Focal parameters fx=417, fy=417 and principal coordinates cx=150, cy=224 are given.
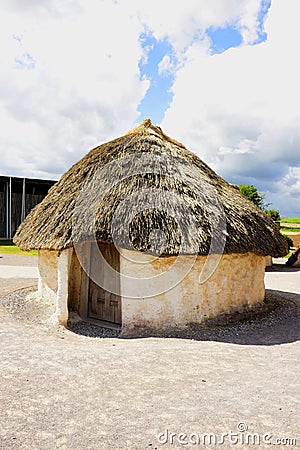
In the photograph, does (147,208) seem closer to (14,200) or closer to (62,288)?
(62,288)

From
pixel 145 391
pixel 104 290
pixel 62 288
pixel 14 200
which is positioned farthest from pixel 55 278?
pixel 14 200

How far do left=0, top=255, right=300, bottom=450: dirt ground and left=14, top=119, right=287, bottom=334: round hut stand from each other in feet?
3.45

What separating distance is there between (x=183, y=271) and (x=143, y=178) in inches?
90.1

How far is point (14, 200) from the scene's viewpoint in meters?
29.9

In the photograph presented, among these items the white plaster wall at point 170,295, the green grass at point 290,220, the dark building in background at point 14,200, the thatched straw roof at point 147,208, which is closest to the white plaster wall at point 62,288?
the thatched straw roof at point 147,208

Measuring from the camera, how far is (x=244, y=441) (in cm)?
407

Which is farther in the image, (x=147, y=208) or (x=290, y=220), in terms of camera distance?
(x=290, y=220)

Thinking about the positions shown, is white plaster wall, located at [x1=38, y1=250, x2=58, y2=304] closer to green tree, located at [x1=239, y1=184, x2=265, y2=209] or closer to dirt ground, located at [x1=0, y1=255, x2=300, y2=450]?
dirt ground, located at [x1=0, y1=255, x2=300, y2=450]

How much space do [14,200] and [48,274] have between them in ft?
69.0

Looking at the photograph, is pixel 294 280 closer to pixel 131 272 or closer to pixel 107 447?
pixel 131 272

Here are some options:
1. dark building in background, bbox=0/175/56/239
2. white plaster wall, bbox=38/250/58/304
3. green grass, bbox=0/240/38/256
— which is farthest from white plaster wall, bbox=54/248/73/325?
dark building in background, bbox=0/175/56/239

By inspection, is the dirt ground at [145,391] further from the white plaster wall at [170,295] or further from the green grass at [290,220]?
the green grass at [290,220]

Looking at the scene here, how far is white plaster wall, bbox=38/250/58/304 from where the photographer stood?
1016 cm

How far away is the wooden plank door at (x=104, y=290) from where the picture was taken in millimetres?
9438
